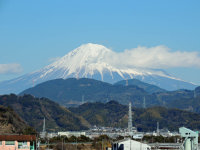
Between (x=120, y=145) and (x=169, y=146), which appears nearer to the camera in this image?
(x=120, y=145)

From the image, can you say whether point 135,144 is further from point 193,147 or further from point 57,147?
point 193,147

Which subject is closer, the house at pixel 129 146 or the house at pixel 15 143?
the house at pixel 15 143

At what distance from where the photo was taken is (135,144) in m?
143

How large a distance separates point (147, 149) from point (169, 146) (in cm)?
3483

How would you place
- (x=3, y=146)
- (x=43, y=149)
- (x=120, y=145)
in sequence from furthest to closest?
(x=43, y=149)
(x=120, y=145)
(x=3, y=146)

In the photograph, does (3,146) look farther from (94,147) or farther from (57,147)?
(94,147)

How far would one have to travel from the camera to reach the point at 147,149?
472 feet

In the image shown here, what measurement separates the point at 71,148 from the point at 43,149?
16962 mm

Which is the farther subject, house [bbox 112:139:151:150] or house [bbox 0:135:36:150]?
house [bbox 112:139:151:150]

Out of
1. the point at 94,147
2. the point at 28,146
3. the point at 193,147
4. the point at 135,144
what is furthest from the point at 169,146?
the point at 193,147

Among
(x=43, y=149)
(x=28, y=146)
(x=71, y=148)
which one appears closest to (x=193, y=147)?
(x=28, y=146)

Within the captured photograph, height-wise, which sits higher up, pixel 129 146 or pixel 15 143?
pixel 15 143

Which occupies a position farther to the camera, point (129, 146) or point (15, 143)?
point (129, 146)

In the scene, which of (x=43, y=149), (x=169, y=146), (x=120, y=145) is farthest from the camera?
(x=169, y=146)
